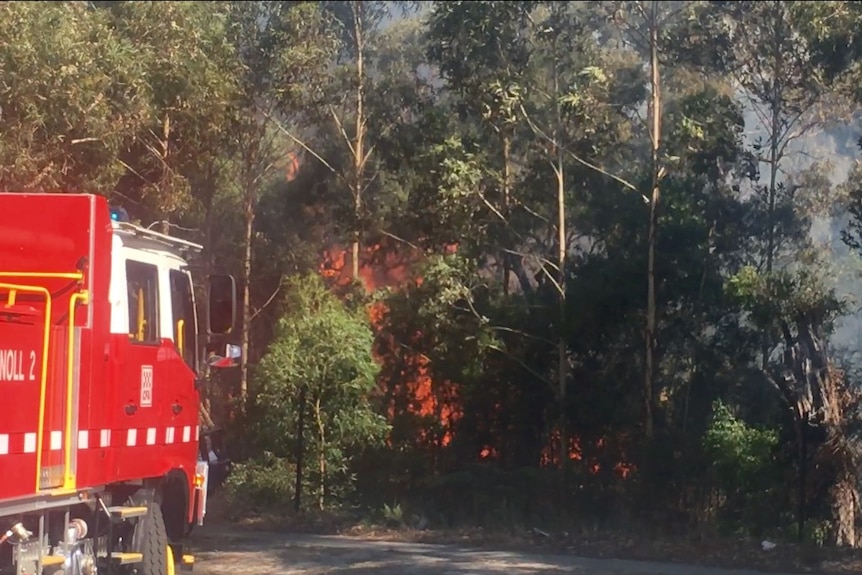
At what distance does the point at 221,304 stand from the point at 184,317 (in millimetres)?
393

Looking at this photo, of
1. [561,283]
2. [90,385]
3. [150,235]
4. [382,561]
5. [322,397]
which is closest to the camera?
[90,385]

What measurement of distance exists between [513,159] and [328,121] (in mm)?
4658

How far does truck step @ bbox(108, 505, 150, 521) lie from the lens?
843 centimetres

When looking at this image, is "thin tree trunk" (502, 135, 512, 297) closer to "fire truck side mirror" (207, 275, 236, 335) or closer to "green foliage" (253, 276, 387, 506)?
"green foliage" (253, 276, 387, 506)

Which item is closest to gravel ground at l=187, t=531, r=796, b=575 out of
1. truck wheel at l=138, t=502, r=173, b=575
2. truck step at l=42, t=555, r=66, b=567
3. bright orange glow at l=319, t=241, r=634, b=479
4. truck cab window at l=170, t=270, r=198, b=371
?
truck wheel at l=138, t=502, r=173, b=575

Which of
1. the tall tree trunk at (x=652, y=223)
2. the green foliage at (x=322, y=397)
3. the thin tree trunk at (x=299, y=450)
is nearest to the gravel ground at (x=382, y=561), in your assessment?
the thin tree trunk at (x=299, y=450)

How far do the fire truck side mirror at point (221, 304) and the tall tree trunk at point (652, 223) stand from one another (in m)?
10.8

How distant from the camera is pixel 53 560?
764cm

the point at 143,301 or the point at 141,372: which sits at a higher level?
the point at 143,301

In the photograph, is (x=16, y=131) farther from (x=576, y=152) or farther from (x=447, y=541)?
(x=576, y=152)

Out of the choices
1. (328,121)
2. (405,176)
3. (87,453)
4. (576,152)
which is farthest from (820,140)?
(87,453)

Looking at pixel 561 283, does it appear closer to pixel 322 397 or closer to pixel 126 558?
pixel 322 397

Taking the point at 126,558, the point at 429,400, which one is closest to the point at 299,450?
the point at 429,400

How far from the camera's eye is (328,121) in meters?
25.0
